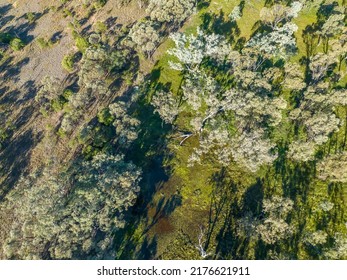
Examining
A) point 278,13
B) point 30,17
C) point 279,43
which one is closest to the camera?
point 279,43

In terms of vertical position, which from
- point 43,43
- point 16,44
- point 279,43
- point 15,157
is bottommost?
point 279,43

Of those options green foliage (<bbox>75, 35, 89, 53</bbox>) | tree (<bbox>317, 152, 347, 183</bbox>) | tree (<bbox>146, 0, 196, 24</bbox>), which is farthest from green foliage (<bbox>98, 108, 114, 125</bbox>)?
tree (<bbox>317, 152, 347, 183</bbox>)

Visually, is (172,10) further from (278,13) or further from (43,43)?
(43,43)

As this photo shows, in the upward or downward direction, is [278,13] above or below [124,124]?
below

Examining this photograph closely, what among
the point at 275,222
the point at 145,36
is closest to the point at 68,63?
the point at 145,36

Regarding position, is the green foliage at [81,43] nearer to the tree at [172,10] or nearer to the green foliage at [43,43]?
the green foliage at [43,43]

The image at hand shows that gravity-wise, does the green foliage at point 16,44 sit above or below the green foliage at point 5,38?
below

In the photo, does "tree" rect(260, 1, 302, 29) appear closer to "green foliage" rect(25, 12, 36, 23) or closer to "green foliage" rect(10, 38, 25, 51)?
"green foliage" rect(10, 38, 25, 51)

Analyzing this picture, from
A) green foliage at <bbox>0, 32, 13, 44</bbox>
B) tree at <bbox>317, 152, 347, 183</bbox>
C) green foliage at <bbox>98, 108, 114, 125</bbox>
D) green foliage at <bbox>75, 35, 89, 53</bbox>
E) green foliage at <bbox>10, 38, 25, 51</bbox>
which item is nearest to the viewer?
tree at <bbox>317, 152, 347, 183</bbox>

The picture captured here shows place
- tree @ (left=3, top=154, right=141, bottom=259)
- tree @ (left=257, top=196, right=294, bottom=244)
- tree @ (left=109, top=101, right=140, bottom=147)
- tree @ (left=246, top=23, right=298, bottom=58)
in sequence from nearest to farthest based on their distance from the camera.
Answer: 1. tree @ (left=3, top=154, right=141, bottom=259)
2. tree @ (left=257, top=196, right=294, bottom=244)
3. tree @ (left=109, top=101, right=140, bottom=147)
4. tree @ (left=246, top=23, right=298, bottom=58)

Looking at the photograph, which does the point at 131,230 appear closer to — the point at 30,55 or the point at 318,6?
the point at 30,55

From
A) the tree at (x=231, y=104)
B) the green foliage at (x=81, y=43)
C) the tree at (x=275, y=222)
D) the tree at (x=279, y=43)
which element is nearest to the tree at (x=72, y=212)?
the tree at (x=231, y=104)

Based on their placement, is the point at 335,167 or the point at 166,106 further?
the point at 166,106
